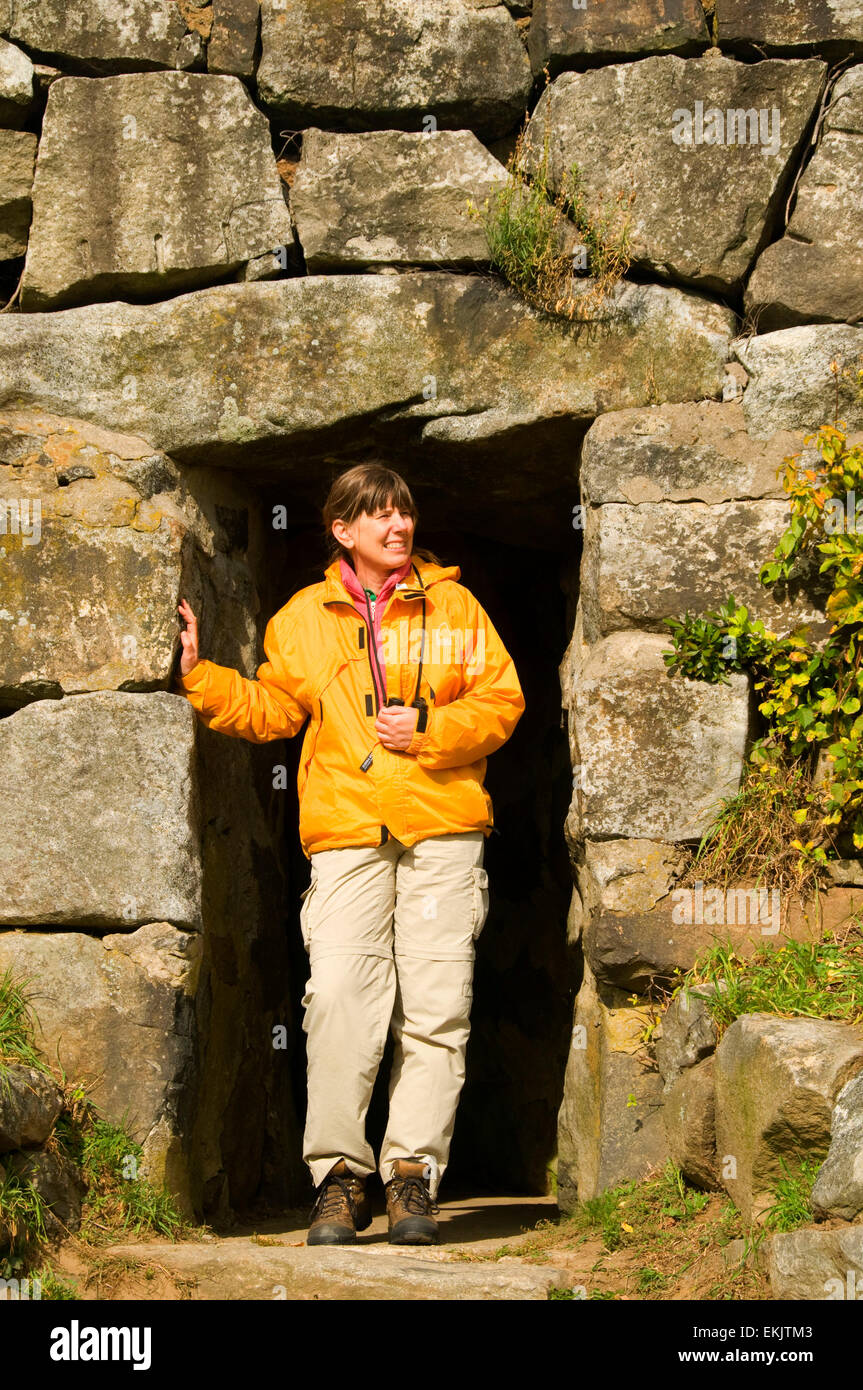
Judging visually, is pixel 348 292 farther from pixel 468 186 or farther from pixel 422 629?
pixel 422 629

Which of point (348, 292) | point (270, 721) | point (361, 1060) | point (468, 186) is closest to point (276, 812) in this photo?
point (270, 721)

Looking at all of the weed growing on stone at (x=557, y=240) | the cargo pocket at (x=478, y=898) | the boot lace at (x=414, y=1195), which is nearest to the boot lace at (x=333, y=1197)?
the boot lace at (x=414, y=1195)

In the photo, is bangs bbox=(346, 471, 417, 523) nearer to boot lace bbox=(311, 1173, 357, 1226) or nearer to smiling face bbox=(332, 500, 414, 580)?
smiling face bbox=(332, 500, 414, 580)

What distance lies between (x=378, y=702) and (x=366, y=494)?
0.57m

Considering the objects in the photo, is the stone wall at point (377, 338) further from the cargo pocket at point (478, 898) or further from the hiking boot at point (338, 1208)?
the hiking boot at point (338, 1208)

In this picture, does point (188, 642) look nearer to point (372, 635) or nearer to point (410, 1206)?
point (372, 635)

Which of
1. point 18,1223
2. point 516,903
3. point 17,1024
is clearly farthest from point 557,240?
point 18,1223

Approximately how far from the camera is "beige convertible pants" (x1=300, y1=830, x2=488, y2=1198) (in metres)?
3.51

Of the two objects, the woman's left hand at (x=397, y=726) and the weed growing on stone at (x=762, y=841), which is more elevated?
the woman's left hand at (x=397, y=726)

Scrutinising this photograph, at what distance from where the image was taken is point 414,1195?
3447 millimetres

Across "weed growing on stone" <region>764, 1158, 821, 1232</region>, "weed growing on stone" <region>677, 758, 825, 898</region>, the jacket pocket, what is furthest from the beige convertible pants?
"weed growing on stone" <region>764, 1158, 821, 1232</region>

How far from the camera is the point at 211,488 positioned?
4.23 metres

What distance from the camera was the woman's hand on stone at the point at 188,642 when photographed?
3.87 metres

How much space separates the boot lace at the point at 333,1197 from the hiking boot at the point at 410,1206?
3.7 inches
